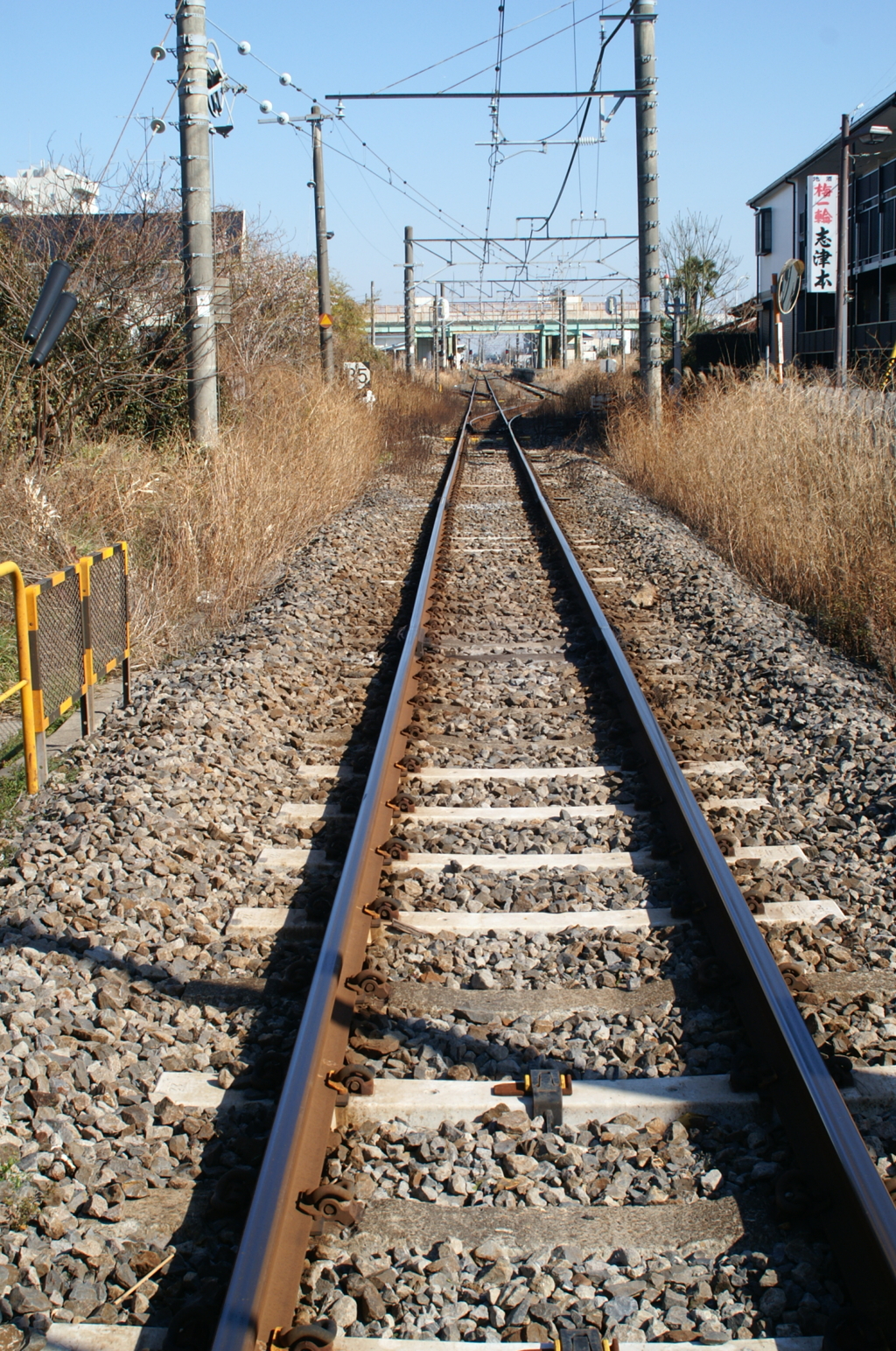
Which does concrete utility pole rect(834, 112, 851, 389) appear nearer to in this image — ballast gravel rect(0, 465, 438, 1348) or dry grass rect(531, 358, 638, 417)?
dry grass rect(531, 358, 638, 417)

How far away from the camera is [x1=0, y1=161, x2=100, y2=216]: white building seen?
42.4 ft

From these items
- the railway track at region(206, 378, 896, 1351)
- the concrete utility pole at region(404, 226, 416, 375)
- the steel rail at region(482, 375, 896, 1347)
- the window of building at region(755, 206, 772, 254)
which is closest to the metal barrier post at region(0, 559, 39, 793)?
the railway track at region(206, 378, 896, 1351)

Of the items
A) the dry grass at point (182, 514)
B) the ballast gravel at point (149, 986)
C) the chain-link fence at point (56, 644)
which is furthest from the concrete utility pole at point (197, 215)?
the chain-link fence at point (56, 644)

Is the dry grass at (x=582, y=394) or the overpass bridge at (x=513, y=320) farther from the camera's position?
the overpass bridge at (x=513, y=320)

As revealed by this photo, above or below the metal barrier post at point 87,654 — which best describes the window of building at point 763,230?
above

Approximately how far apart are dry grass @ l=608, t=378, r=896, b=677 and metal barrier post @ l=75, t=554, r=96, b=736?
4.96m

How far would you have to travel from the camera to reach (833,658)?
25.2ft

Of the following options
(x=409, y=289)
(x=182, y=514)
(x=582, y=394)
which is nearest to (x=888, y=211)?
(x=582, y=394)

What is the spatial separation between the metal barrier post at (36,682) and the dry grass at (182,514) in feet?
7.95

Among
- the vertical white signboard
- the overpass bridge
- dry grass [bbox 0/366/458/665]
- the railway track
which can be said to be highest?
the overpass bridge

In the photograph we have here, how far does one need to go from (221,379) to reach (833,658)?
11.4 meters

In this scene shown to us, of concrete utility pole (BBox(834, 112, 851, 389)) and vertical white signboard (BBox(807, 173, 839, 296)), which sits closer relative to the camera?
concrete utility pole (BBox(834, 112, 851, 389))

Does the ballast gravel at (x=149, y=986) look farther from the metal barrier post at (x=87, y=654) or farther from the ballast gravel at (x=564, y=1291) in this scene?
the ballast gravel at (x=564, y=1291)

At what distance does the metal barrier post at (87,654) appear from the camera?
6.24m
